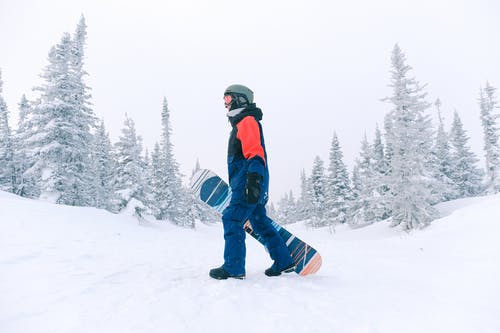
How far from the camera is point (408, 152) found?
22.8 metres

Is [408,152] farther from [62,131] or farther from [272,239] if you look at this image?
[62,131]

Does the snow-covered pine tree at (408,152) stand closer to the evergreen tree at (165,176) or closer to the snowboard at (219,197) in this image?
the snowboard at (219,197)

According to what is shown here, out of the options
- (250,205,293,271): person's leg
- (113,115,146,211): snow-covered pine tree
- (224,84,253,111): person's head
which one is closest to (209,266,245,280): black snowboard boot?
(250,205,293,271): person's leg

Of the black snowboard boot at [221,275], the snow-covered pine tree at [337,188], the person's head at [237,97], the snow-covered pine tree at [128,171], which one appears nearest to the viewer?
the black snowboard boot at [221,275]

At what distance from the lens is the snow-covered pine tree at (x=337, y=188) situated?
39.7 metres

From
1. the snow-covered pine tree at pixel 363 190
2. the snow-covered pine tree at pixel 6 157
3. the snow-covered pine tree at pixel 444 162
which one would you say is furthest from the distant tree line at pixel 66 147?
the snow-covered pine tree at pixel 444 162

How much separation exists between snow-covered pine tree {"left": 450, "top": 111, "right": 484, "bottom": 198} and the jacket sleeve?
4096cm

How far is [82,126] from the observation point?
21578 millimetres

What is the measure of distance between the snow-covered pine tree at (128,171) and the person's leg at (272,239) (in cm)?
2557

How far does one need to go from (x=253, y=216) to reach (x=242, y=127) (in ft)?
3.94

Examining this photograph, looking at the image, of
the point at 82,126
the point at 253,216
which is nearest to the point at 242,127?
Result: the point at 253,216

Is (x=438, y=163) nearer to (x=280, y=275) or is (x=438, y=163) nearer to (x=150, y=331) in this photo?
(x=280, y=275)

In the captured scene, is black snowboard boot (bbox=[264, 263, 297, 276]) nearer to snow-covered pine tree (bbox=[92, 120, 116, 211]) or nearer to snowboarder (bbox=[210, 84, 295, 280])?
snowboarder (bbox=[210, 84, 295, 280])

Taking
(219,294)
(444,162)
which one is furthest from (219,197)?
(444,162)
